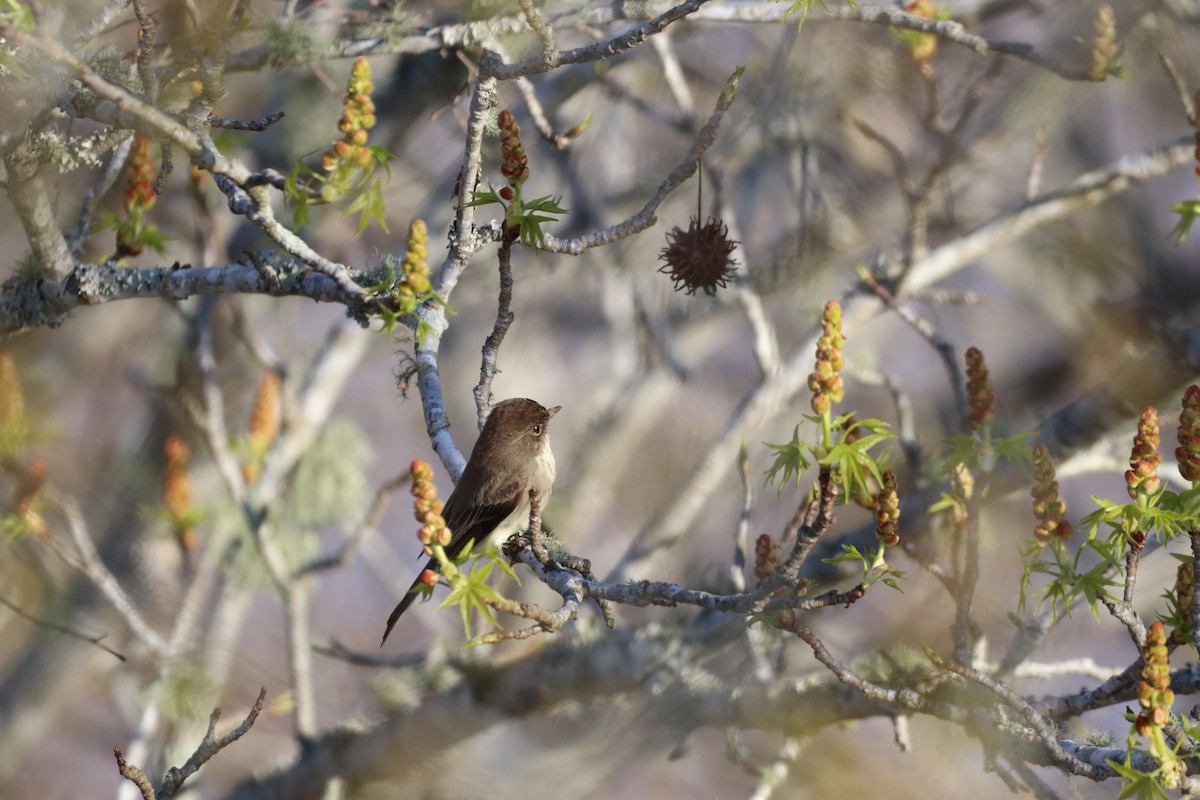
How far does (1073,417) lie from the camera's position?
3734 mm

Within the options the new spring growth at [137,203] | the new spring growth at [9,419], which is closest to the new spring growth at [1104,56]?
the new spring growth at [137,203]

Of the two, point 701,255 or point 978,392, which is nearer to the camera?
point 978,392

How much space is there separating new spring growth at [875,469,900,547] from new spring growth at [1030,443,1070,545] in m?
0.38

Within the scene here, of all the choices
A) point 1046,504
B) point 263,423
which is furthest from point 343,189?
point 263,423

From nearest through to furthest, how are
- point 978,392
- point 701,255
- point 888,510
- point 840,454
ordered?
point 840,454 → point 888,510 → point 978,392 → point 701,255

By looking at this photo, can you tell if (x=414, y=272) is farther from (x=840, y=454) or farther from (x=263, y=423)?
(x=263, y=423)

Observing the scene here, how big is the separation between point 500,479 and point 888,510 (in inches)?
54.3

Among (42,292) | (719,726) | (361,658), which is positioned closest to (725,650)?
(719,726)

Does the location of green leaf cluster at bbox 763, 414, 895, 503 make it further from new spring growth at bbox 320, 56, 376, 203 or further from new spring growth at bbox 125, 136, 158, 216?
new spring growth at bbox 125, 136, 158, 216

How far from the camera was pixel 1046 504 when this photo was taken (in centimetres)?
231

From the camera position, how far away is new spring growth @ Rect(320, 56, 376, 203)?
2426mm

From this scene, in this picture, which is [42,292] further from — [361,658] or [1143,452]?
[1143,452]

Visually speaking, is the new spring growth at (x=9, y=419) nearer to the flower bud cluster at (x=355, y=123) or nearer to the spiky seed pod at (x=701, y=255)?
the flower bud cluster at (x=355, y=123)

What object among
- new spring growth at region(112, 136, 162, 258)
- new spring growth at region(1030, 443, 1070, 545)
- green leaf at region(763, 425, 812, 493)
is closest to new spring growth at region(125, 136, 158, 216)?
new spring growth at region(112, 136, 162, 258)
